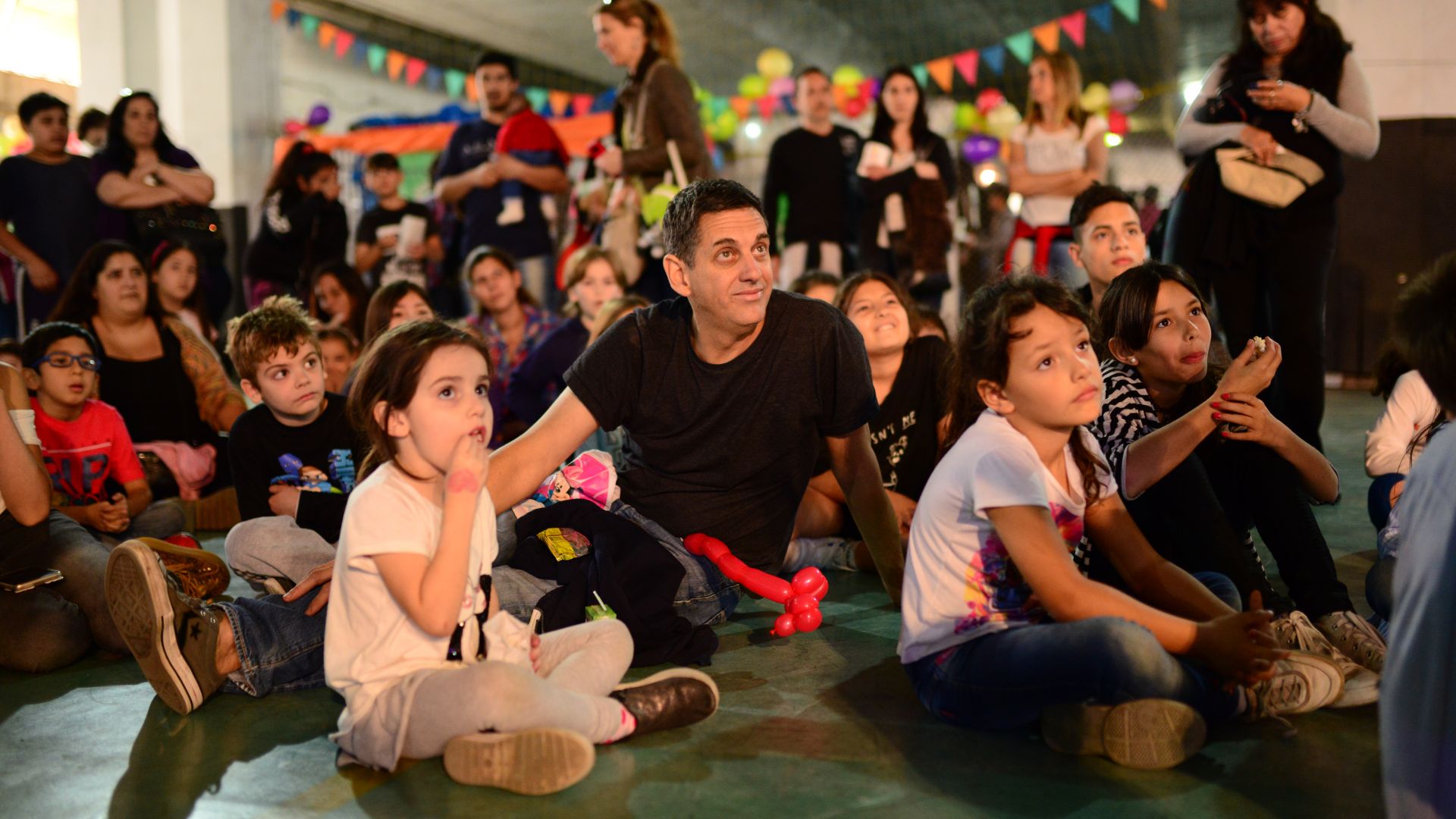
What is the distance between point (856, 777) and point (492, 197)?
4.37 metres

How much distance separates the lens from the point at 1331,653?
2.33 meters

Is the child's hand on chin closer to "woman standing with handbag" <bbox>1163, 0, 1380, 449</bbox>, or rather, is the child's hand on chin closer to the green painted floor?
the green painted floor

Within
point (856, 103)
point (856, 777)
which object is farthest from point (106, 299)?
point (856, 103)

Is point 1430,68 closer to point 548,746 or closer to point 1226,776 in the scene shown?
point 1226,776

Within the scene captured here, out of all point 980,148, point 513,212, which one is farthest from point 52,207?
point 980,148

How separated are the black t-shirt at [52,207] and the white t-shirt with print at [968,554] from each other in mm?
5186

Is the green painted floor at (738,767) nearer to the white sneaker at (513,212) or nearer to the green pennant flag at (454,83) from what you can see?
the white sneaker at (513,212)

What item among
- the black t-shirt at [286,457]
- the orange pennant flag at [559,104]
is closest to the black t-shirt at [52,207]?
the black t-shirt at [286,457]

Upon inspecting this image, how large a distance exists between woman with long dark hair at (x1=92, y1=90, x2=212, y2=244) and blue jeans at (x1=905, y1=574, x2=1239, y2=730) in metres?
5.02

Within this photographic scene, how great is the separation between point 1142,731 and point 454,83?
12.9m

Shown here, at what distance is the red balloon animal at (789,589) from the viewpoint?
8.91 ft

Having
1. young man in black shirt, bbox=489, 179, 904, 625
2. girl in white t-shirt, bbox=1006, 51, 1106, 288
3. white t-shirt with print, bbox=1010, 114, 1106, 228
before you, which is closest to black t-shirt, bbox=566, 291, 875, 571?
young man in black shirt, bbox=489, 179, 904, 625

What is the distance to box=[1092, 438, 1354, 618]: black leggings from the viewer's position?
254cm

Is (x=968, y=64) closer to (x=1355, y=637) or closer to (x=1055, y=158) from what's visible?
(x=1055, y=158)
